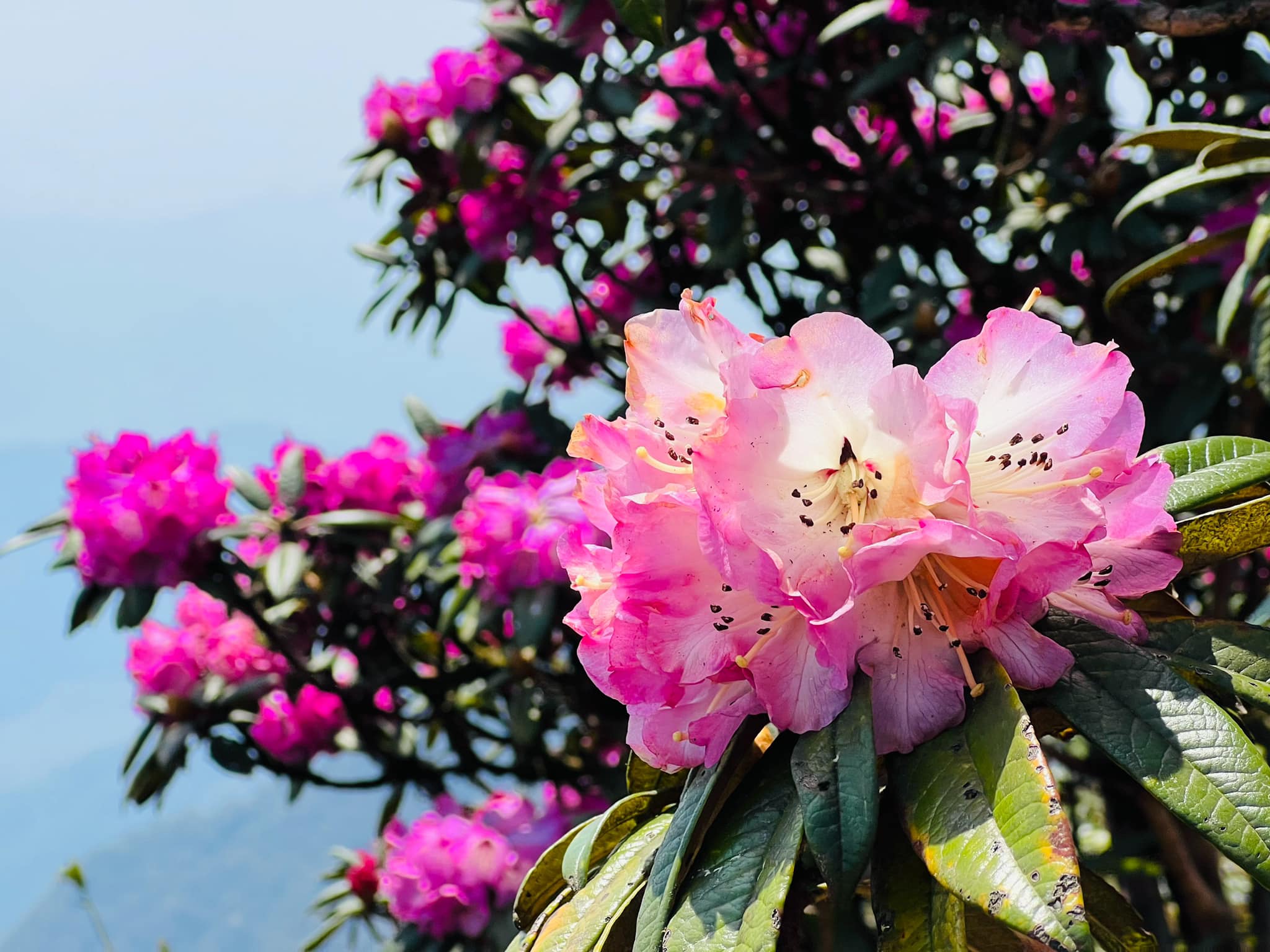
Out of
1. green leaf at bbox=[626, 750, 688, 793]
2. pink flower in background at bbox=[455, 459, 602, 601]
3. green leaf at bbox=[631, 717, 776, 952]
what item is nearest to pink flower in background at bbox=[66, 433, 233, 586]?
pink flower in background at bbox=[455, 459, 602, 601]

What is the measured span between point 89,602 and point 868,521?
5.14ft

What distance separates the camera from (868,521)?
0.49 metres

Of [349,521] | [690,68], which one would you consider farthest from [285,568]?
[690,68]

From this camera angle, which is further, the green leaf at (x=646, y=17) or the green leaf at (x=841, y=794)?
the green leaf at (x=646, y=17)

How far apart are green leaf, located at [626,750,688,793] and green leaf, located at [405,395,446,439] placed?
1.37 meters

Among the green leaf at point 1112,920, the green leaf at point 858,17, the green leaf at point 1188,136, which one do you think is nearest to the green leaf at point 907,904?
the green leaf at point 1112,920

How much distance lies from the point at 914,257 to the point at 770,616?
1.62m

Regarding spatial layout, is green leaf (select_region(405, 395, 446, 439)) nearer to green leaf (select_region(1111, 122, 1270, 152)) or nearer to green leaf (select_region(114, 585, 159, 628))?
green leaf (select_region(114, 585, 159, 628))

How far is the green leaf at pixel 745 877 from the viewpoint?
0.45 m

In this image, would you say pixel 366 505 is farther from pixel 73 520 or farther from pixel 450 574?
pixel 73 520

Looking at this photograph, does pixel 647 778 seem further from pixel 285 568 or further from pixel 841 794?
pixel 285 568

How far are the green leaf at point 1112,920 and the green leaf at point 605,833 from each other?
0.77 ft

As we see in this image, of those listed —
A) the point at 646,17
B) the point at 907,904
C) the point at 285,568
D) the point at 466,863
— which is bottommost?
the point at 466,863

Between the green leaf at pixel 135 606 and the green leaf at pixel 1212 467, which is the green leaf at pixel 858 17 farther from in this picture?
the green leaf at pixel 135 606
